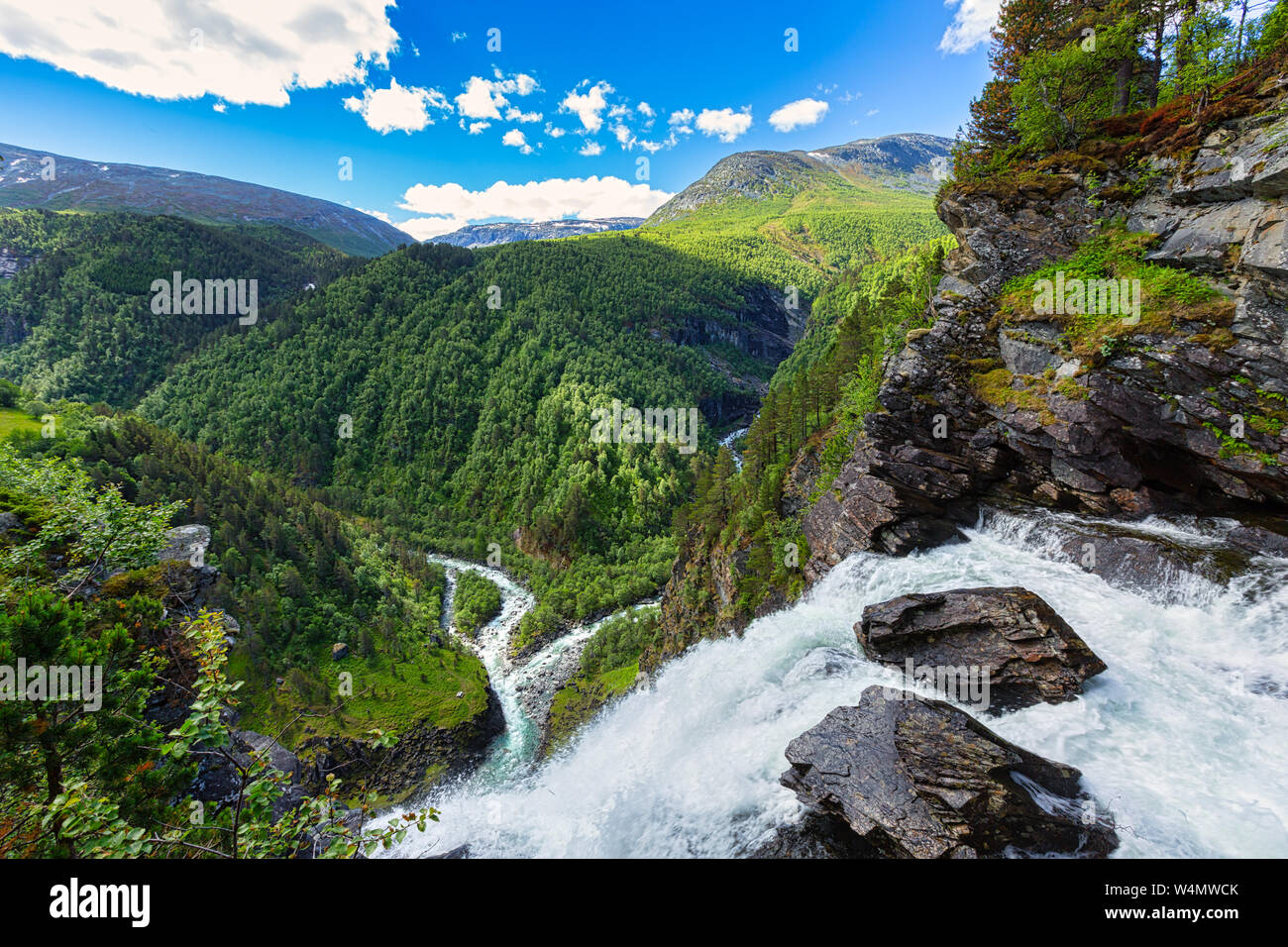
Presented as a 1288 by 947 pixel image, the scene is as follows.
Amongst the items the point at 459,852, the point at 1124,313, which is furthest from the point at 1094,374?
the point at 459,852

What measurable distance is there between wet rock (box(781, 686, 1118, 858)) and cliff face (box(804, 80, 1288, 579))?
44.9 feet

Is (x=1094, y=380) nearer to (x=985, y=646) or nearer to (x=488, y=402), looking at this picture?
(x=985, y=646)

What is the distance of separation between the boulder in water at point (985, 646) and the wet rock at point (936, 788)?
309 centimetres

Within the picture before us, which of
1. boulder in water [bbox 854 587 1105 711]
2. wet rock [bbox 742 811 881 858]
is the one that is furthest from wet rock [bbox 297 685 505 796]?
boulder in water [bbox 854 587 1105 711]

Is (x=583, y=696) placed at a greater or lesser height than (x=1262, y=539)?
lesser

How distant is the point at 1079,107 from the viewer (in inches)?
1227

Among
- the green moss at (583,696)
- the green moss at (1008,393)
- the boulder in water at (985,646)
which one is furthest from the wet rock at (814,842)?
the green moss at (583,696)

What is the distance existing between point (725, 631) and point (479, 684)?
42095mm

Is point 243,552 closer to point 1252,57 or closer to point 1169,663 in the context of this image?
point 1169,663

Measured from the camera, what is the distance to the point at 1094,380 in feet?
74.2

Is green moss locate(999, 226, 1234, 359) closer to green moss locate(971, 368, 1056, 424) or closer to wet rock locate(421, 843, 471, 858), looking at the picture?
green moss locate(971, 368, 1056, 424)

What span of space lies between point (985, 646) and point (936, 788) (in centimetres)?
686

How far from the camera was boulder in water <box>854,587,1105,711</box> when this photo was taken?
621 inches

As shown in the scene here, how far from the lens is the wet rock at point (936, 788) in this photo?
37.9ft
